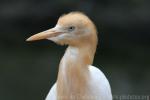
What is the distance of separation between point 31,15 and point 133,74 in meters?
1.77

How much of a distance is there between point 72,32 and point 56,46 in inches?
175

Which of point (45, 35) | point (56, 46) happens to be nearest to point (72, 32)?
point (45, 35)

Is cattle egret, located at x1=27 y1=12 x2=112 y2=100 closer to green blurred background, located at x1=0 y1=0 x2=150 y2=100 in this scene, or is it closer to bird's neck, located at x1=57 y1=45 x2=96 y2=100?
bird's neck, located at x1=57 y1=45 x2=96 y2=100

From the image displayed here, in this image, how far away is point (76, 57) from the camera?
392 centimetres

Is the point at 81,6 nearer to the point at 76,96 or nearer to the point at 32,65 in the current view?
the point at 32,65

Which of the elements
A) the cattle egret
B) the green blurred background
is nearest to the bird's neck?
the cattle egret

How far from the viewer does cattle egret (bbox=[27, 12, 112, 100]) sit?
3.82 metres

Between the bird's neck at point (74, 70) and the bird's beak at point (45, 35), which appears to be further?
the bird's neck at point (74, 70)

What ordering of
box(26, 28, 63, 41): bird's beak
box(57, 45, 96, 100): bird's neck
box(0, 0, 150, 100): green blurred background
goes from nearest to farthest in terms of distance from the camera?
box(26, 28, 63, 41): bird's beak < box(57, 45, 96, 100): bird's neck < box(0, 0, 150, 100): green blurred background

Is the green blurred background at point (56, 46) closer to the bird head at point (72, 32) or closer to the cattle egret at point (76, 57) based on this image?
the cattle egret at point (76, 57)

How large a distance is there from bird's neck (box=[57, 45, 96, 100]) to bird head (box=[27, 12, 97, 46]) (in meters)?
0.06

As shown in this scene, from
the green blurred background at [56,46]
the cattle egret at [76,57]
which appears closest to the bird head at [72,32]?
the cattle egret at [76,57]

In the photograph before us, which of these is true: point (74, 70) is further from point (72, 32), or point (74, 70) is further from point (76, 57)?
point (72, 32)

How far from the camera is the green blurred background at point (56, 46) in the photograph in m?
7.45
